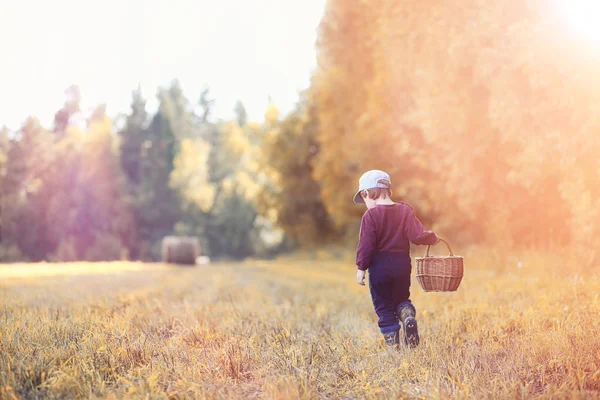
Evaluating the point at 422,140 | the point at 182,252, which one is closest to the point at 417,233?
the point at 422,140

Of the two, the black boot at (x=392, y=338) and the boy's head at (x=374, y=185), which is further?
the boy's head at (x=374, y=185)

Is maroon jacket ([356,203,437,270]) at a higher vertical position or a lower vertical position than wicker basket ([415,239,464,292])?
higher

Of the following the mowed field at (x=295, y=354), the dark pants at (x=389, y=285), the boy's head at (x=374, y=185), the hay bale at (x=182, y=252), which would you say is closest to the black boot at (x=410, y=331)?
the mowed field at (x=295, y=354)

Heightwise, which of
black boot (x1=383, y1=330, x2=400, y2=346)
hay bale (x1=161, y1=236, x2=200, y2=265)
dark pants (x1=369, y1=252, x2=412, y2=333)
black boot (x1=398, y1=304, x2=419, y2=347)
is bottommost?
hay bale (x1=161, y1=236, x2=200, y2=265)

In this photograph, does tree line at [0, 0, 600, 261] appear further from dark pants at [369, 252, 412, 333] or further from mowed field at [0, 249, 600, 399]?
dark pants at [369, 252, 412, 333]

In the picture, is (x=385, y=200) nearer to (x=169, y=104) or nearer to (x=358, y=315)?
(x=358, y=315)

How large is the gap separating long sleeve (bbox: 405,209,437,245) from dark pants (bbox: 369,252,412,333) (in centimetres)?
20

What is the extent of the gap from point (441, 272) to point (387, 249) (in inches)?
22.8

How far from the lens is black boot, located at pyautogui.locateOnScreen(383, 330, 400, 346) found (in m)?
5.53

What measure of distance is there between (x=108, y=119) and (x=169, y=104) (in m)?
10.4

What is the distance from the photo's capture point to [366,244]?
18.4ft

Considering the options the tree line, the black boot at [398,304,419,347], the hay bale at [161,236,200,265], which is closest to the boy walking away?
the black boot at [398,304,419,347]

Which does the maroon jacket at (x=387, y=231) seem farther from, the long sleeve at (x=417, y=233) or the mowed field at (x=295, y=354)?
the mowed field at (x=295, y=354)

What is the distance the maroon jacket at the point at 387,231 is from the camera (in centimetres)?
561
